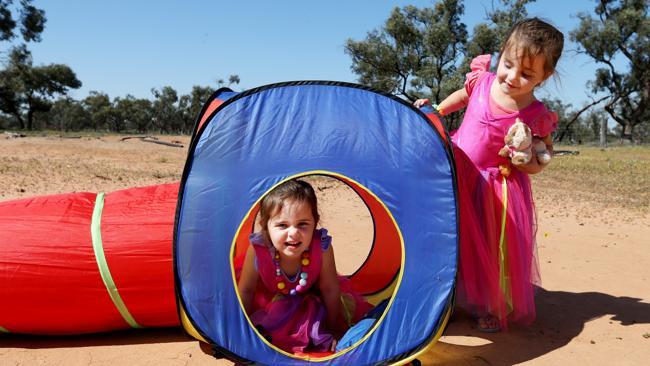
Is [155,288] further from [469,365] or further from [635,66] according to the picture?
[635,66]

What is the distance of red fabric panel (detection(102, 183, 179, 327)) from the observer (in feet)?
10.1

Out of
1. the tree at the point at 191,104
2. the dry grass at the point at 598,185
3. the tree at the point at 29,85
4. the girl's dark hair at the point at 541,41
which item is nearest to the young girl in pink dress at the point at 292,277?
the girl's dark hair at the point at 541,41

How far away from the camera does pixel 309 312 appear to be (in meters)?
3.15

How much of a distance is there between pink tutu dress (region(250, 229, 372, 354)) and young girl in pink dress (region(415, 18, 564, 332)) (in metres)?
0.88

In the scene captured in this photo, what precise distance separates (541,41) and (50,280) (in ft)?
9.65

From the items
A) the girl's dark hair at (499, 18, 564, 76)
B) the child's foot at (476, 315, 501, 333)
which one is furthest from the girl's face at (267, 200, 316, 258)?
the girl's dark hair at (499, 18, 564, 76)

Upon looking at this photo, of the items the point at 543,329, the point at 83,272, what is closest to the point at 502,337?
the point at 543,329

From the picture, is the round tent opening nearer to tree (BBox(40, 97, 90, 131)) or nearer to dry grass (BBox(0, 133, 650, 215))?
dry grass (BBox(0, 133, 650, 215))

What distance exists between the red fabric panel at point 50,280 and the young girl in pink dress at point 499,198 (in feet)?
6.80

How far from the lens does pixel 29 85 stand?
117 ft

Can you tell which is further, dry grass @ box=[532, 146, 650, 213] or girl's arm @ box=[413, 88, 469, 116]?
dry grass @ box=[532, 146, 650, 213]

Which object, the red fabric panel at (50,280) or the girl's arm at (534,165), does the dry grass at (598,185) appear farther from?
the red fabric panel at (50,280)

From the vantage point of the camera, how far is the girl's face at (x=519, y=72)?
3.15 metres

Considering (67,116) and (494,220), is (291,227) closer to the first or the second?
(494,220)
